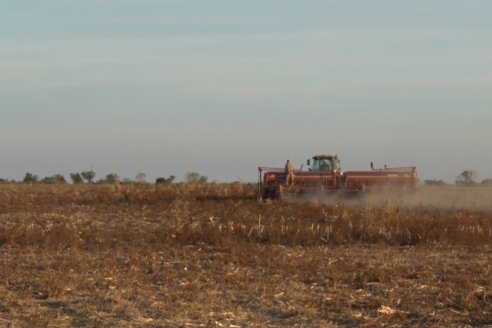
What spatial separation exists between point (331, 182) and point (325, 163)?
2621mm

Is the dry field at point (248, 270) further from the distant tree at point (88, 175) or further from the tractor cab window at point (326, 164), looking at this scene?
the distant tree at point (88, 175)

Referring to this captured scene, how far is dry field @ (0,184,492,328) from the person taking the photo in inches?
377

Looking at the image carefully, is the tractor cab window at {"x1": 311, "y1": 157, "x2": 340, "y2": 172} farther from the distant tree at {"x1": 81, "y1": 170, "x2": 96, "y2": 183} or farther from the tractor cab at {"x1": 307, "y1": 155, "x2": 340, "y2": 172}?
the distant tree at {"x1": 81, "y1": 170, "x2": 96, "y2": 183}

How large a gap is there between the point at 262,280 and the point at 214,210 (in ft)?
44.4

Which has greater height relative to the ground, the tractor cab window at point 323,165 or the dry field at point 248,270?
the tractor cab window at point 323,165

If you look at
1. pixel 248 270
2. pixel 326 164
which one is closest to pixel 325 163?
pixel 326 164

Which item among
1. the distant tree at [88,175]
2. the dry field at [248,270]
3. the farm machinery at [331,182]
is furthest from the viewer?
the distant tree at [88,175]

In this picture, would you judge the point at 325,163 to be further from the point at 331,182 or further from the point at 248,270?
the point at 248,270

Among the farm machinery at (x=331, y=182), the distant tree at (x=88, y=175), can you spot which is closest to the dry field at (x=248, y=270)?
the farm machinery at (x=331, y=182)

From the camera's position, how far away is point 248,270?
42.7ft

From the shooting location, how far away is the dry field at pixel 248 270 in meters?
9.57

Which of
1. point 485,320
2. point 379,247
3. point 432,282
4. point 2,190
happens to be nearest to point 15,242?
point 379,247

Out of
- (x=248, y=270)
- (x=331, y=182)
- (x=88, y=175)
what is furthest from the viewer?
(x=88, y=175)

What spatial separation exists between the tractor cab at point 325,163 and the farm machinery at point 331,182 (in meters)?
1.82
